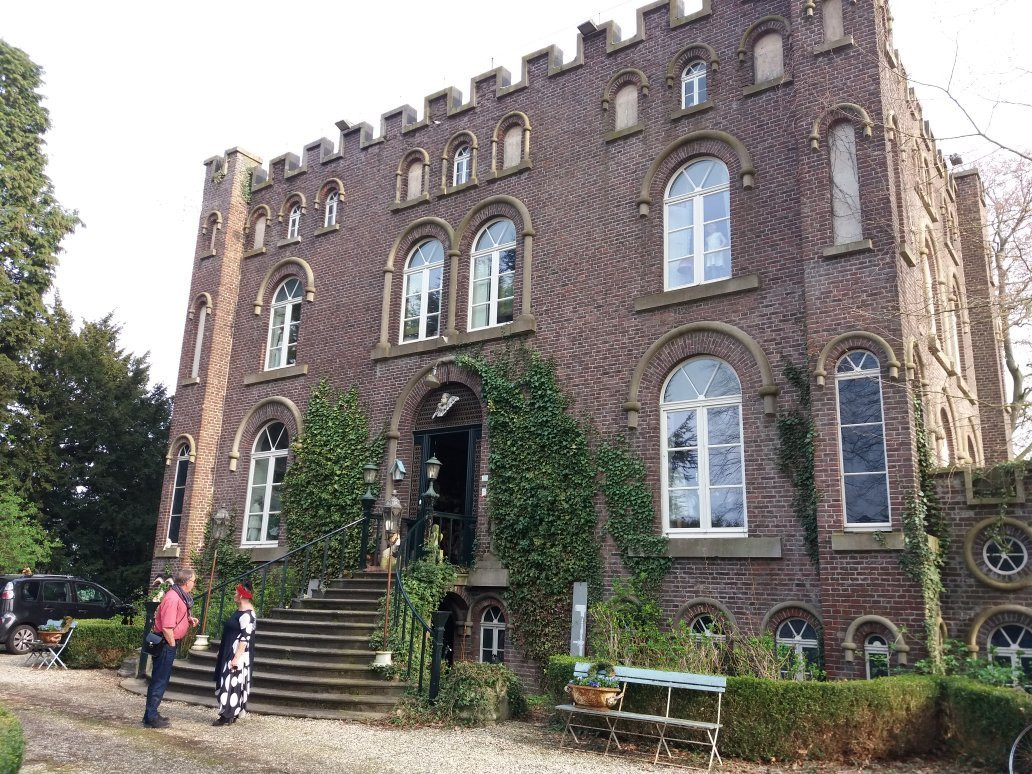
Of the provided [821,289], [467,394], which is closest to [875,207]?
[821,289]

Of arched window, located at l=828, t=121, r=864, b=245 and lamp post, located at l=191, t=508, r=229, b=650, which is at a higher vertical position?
arched window, located at l=828, t=121, r=864, b=245

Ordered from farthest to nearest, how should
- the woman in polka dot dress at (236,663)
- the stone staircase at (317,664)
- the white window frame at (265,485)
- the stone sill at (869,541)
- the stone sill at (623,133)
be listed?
the white window frame at (265,485) < the stone sill at (623,133) < the stone staircase at (317,664) < the stone sill at (869,541) < the woman in polka dot dress at (236,663)

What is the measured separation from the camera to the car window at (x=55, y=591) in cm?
1769

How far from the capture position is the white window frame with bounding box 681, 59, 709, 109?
1388cm

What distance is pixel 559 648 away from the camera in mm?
12766

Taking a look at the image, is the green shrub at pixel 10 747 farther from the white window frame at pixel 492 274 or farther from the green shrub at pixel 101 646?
the white window frame at pixel 492 274

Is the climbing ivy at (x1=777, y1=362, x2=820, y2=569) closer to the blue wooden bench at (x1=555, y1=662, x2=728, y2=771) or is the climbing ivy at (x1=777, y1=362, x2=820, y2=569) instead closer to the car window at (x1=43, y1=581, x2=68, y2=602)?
the blue wooden bench at (x1=555, y1=662, x2=728, y2=771)

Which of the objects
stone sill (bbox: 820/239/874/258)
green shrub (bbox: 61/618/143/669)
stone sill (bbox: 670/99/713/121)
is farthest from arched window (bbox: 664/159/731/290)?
green shrub (bbox: 61/618/143/669)

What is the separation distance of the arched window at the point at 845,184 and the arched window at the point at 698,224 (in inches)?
66.9

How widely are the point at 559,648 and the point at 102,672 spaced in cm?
860

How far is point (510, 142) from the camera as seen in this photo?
53.2ft

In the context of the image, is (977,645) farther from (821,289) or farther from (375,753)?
(375,753)

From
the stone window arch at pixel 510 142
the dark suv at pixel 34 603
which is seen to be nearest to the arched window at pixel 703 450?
the stone window arch at pixel 510 142

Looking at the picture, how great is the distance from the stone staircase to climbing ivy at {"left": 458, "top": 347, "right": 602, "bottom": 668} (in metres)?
2.27
